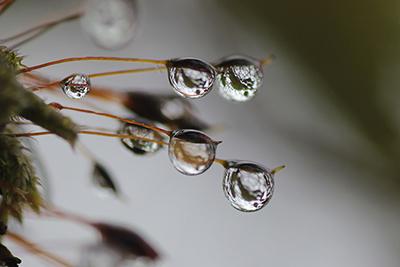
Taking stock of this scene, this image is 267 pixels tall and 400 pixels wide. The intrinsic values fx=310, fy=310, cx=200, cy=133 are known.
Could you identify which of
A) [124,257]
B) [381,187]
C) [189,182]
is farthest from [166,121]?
[381,187]

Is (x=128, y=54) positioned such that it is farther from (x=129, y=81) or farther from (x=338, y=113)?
(x=338, y=113)

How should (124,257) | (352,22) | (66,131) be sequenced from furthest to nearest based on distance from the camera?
(352,22), (124,257), (66,131)

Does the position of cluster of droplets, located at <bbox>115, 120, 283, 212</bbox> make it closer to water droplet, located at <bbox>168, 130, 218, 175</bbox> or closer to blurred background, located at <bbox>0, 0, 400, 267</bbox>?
water droplet, located at <bbox>168, 130, 218, 175</bbox>

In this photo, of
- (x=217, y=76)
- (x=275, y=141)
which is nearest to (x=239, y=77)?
(x=217, y=76)

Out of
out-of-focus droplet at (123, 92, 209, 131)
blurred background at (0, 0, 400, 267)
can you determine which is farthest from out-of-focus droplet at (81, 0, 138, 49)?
blurred background at (0, 0, 400, 267)

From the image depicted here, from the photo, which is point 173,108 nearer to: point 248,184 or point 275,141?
point 248,184

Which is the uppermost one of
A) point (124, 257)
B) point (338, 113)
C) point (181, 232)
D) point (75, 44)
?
point (338, 113)

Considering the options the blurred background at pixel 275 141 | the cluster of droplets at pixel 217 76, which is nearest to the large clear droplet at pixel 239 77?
the cluster of droplets at pixel 217 76
